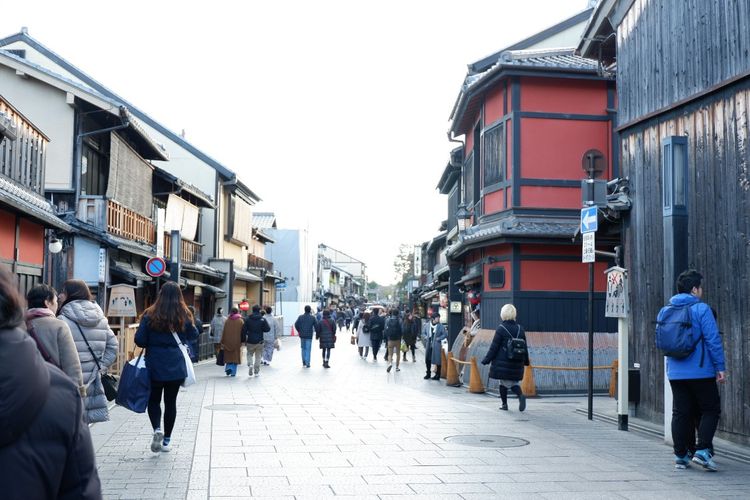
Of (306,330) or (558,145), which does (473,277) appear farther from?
(306,330)

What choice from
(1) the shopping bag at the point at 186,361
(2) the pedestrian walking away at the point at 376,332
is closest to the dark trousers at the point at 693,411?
(1) the shopping bag at the point at 186,361

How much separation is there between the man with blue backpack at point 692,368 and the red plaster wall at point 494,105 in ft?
Result: 33.9

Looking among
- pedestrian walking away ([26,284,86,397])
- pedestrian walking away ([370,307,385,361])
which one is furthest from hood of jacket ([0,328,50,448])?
pedestrian walking away ([370,307,385,361])

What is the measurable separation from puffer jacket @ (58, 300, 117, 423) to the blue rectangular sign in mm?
6692

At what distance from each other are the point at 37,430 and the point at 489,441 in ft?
25.4

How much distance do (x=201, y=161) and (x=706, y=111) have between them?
27544 millimetres

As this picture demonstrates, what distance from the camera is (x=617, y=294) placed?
10.6 meters

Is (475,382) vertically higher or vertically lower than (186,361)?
lower

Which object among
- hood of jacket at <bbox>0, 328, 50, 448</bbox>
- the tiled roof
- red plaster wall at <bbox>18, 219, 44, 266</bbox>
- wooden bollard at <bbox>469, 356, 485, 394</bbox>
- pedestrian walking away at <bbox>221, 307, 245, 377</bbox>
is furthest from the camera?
pedestrian walking away at <bbox>221, 307, 245, 377</bbox>

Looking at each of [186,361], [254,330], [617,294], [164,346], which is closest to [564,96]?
[617,294]

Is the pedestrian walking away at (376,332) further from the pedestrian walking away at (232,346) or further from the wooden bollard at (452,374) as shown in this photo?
the wooden bollard at (452,374)

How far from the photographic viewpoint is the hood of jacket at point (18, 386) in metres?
2.28

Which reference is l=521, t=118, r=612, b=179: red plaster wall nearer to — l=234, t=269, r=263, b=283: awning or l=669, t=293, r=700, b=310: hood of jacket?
l=669, t=293, r=700, b=310: hood of jacket

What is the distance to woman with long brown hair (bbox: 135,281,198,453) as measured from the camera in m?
8.34
